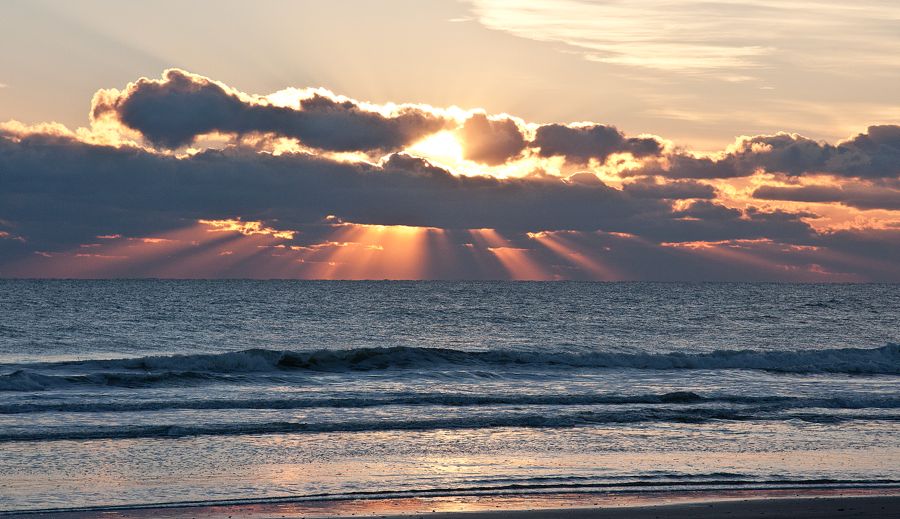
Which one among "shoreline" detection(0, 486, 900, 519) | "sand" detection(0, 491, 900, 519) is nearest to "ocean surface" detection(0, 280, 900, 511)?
"shoreline" detection(0, 486, 900, 519)

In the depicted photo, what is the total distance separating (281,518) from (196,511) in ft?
4.83

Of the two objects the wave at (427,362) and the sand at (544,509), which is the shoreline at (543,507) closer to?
the sand at (544,509)

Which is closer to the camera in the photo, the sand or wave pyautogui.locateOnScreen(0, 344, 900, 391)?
the sand

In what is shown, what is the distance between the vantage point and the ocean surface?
18234 mm

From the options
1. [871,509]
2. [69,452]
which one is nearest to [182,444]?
[69,452]

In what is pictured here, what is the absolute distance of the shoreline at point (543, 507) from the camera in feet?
50.8

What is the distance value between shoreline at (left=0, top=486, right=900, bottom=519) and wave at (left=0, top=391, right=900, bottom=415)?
12793 millimetres

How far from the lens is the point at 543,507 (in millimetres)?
16109

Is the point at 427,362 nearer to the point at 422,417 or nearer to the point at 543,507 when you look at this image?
the point at 422,417

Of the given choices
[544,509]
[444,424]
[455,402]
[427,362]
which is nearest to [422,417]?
[444,424]

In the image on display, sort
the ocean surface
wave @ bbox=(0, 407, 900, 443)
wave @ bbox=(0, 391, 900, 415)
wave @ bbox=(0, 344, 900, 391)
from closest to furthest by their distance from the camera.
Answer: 1. the ocean surface
2. wave @ bbox=(0, 407, 900, 443)
3. wave @ bbox=(0, 391, 900, 415)
4. wave @ bbox=(0, 344, 900, 391)

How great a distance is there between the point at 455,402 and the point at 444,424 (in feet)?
17.1

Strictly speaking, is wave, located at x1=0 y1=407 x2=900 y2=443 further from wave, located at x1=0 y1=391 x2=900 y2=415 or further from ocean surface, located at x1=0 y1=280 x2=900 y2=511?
wave, located at x1=0 y1=391 x2=900 y2=415

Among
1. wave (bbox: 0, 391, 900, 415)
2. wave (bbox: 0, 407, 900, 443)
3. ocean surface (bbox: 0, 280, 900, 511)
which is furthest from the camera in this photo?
wave (bbox: 0, 391, 900, 415)
